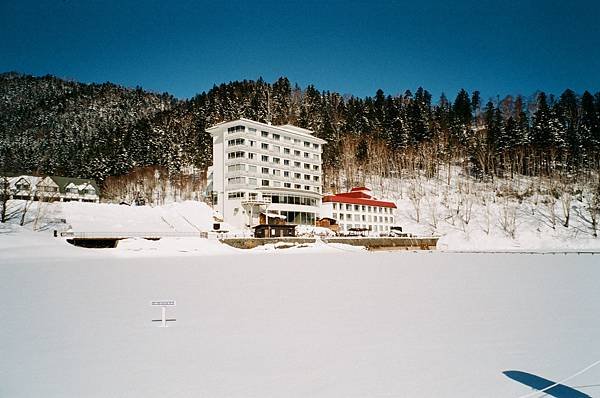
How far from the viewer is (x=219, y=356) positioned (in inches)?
268

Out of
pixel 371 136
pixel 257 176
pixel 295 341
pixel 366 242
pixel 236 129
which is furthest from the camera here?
pixel 371 136

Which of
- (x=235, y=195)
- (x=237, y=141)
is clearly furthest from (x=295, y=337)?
(x=237, y=141)

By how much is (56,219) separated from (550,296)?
165ft

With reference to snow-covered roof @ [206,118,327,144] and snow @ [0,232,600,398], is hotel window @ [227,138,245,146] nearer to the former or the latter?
snow-covered roof @ [206,118,327,144]

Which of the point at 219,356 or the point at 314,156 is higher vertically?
the point at 314,156

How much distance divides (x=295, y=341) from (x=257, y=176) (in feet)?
179

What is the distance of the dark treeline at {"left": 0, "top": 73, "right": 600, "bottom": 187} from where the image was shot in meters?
80.1

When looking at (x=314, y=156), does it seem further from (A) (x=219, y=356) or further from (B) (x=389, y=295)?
(A) (x=219, y=356)

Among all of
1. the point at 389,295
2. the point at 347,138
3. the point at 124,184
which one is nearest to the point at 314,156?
the point at 347,138

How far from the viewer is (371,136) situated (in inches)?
3600

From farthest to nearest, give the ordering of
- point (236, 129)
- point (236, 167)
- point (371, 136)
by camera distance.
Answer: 1. point (371, 136)
2. point (236, 129)
3. point (236, 167)

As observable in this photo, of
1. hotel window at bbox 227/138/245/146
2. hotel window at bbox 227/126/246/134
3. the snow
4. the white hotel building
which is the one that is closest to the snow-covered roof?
the white hotel building

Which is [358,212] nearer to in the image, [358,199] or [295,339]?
[358,199]

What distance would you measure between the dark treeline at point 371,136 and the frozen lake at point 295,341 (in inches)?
2708
